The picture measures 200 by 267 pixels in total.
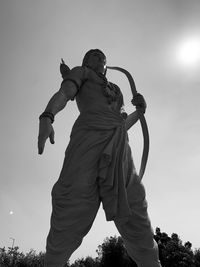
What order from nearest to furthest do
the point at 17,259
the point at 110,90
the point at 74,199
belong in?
the point at 74,199 → the point at 110,90 → the point at 17,259

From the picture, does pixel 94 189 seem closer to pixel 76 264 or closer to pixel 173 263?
pixel 173 263

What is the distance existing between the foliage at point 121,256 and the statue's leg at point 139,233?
3728cm

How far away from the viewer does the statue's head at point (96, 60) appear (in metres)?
5.73

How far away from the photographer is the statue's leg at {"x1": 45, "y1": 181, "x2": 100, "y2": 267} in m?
3.96

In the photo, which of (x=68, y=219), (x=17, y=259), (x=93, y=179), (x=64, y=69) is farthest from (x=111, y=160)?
(x=17, y=259)

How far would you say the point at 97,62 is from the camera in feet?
18.9

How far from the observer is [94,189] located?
4438 mm

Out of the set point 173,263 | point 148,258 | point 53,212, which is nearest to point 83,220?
point 53,212

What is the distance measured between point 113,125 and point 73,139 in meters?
0.61

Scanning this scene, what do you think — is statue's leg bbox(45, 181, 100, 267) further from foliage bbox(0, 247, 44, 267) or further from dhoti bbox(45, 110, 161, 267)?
foliage bbox(0, 247, 44, 267)

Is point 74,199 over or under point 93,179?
under

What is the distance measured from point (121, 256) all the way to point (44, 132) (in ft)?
142

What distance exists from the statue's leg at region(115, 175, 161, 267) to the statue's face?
2.08 m

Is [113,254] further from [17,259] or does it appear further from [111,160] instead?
[111,160]
